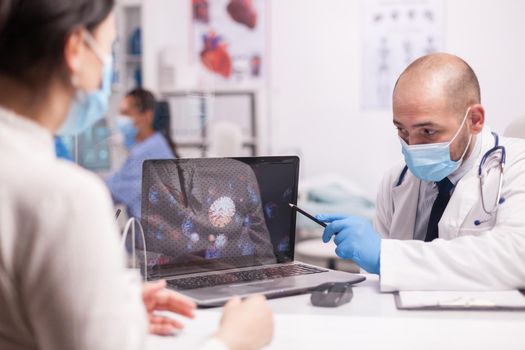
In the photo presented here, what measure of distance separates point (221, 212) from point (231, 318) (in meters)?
0.52

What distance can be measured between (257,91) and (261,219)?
8.34ft

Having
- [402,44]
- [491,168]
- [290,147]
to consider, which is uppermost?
[402,44]

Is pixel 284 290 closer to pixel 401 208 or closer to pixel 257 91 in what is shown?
pixel 401 208

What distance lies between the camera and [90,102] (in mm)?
870

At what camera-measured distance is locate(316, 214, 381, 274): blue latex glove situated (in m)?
1.40

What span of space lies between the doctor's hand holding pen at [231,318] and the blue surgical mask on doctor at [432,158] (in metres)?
0.75

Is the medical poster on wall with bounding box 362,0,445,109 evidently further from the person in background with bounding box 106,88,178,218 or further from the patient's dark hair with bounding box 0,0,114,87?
the patient's dark hair with bounding box 0,0,114,87

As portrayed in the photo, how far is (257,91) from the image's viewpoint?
3.93 metres

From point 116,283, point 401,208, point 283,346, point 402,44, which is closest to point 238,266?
point 283,346

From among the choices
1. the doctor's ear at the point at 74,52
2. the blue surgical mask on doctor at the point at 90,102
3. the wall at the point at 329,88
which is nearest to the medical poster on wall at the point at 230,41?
the wall at the point at 329,88

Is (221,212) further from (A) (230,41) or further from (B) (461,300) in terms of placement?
(A) (230,41)

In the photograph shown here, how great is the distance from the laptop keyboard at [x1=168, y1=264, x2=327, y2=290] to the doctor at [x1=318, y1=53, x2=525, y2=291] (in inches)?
3.7

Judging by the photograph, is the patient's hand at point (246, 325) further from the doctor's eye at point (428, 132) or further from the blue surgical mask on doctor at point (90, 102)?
the doctor's eye at point (428, 132)

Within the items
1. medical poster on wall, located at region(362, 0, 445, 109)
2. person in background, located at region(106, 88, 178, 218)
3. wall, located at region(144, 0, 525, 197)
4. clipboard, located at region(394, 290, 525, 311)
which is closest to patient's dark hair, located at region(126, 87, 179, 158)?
person in background, located at region(106, 88, 178, 218)
